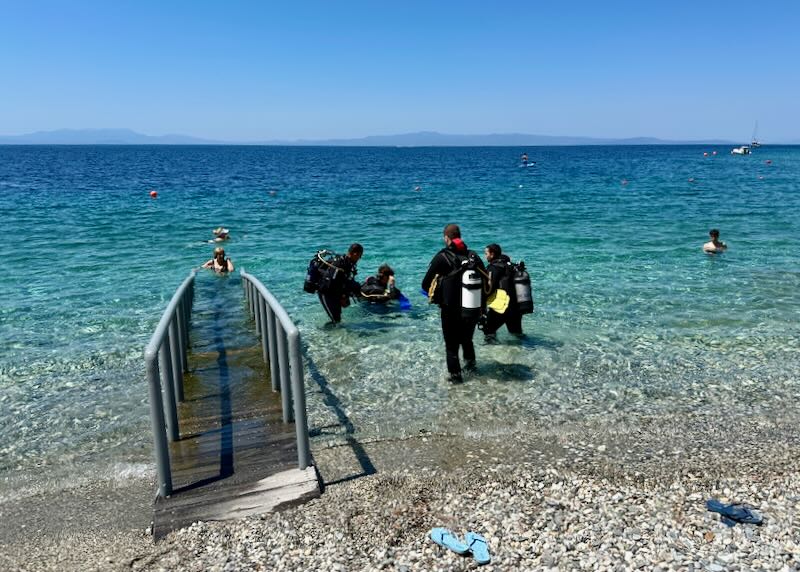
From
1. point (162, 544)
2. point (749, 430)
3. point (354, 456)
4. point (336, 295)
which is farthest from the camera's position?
point (336, 295)

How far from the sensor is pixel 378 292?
1217cm

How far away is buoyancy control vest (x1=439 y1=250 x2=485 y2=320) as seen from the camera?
7.28 meters

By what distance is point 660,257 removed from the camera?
60.8 feet

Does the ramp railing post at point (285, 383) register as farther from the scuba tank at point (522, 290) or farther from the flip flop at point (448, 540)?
the scuba tank at point (522, 290)

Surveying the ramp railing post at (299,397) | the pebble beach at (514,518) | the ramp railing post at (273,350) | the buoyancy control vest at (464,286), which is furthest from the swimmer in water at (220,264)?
the ramp railing post at (299,397)

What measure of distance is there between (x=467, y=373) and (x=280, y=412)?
304 centimetres

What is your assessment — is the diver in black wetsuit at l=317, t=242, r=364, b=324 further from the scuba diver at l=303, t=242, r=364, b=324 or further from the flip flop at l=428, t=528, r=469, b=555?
the flip flop at l=428, t=528, r=469, b=555

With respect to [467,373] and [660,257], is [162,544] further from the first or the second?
[660,257]

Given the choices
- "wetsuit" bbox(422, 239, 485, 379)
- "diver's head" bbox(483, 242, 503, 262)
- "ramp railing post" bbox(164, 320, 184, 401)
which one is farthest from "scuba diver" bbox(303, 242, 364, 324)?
"ramp railing post" bbox(164, 320, 184, 401)

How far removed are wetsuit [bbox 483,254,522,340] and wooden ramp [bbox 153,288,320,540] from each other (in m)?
3.67

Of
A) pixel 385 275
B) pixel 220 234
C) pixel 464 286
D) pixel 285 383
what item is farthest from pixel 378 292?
pixel 220 234

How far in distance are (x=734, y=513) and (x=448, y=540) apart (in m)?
2.45

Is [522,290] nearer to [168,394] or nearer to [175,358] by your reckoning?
[175,358]

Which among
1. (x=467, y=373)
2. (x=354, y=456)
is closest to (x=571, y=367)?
(x=467, y=373)
